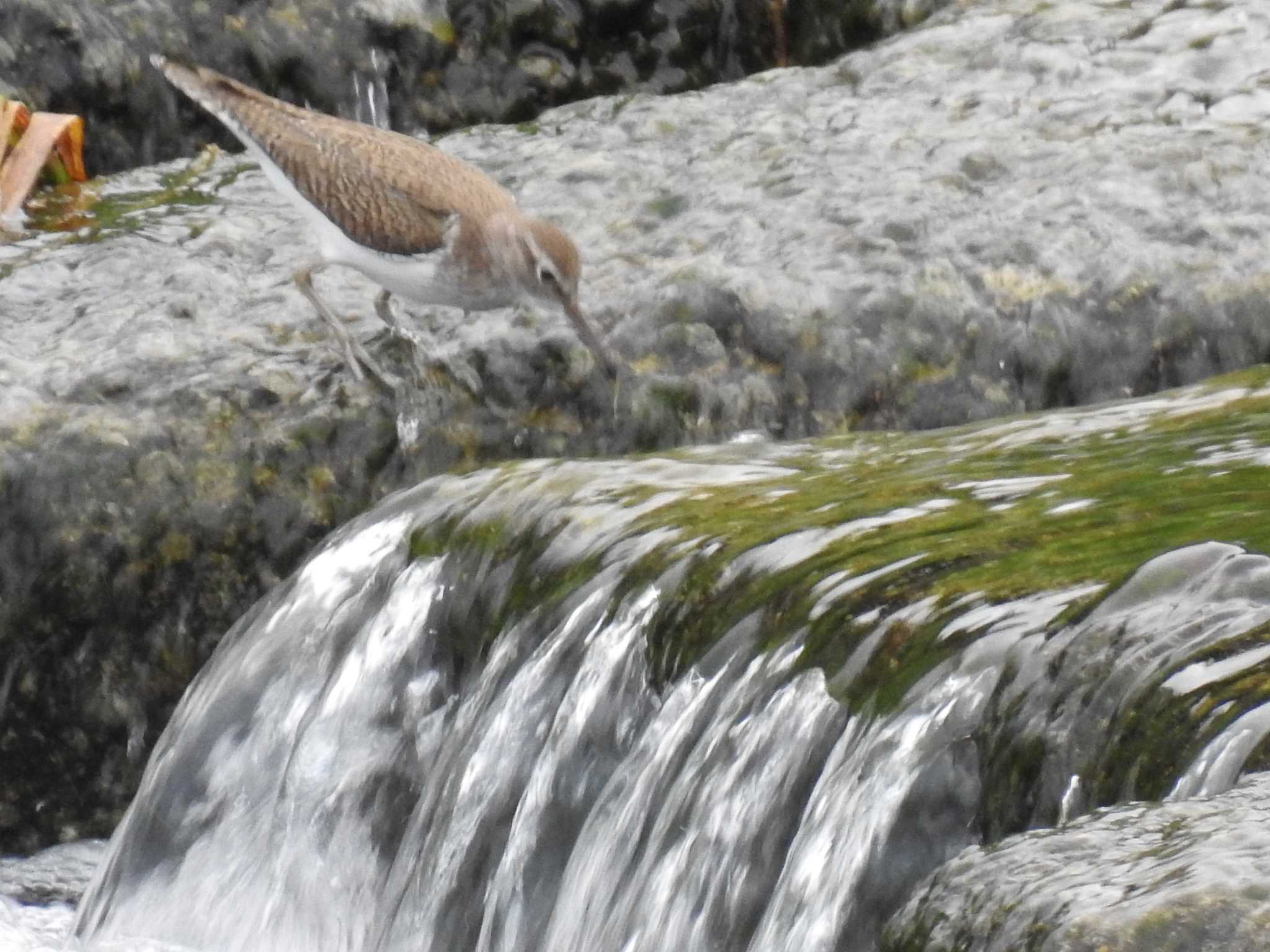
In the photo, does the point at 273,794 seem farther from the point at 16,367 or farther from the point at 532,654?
the point at 16,367

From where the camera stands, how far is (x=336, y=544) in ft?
17.6

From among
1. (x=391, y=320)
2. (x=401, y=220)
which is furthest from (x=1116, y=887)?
(x=401, y=220)

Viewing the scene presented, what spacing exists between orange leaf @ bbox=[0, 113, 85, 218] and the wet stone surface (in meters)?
0.55

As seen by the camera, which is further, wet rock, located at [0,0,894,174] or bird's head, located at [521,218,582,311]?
wet rock, located at [0,0,894,174]

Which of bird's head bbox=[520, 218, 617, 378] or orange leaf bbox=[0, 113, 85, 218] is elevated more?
orange leaf bbox=[0, 113, 85, 218]

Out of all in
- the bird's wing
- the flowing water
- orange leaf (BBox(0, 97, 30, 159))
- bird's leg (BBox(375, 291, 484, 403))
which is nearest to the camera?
the flowing water

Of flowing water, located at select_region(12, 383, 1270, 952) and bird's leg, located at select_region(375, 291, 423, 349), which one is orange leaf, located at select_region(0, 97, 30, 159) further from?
flowing water, located at select_region(12, 383, 1270, 952)

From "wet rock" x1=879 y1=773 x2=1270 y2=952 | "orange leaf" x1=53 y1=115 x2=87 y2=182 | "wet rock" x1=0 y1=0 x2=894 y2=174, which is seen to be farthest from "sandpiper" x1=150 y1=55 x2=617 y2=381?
"wet rock" x1=879 y1=773 x2=1270 y2=952

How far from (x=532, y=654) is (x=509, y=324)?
226 centimetres

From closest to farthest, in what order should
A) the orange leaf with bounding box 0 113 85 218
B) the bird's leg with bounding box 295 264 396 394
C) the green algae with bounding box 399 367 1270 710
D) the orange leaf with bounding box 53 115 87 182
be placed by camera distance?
the green algae with bounding box 399 367 1270 710
the bird's leg with bounding box 295 264 396 394
the orange leaf with bounding box 0 113 85 218
the orange leaf with bounding box 53 115 87 182

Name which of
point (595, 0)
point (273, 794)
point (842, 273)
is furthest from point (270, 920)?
point (595, 0)

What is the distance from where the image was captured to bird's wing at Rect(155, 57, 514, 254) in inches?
255

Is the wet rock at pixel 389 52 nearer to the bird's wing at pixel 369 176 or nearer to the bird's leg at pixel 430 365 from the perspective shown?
the bird's wing at pixel 369 176

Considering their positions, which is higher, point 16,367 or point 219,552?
point 16,367
